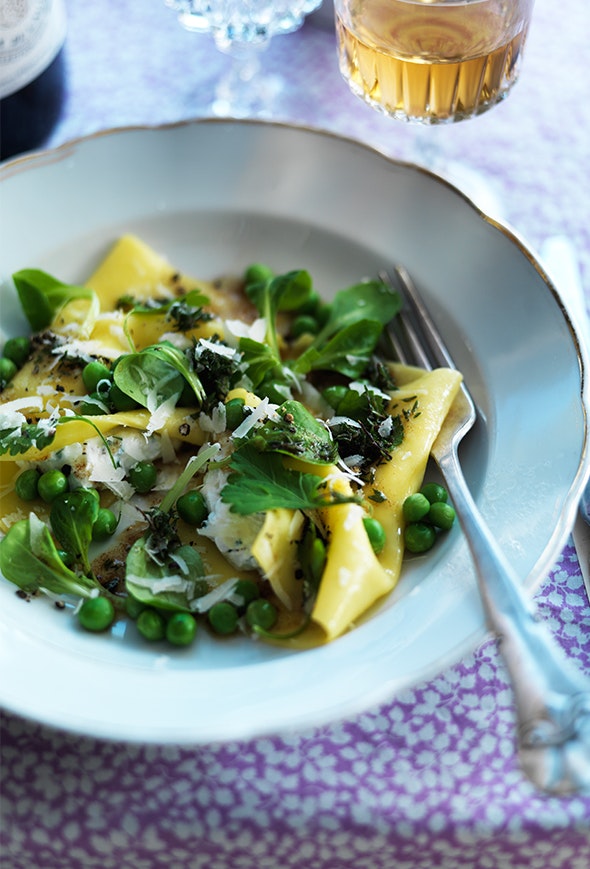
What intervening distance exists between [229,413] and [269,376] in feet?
0.79

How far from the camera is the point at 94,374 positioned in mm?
2299

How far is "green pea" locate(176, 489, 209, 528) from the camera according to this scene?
2.09 m

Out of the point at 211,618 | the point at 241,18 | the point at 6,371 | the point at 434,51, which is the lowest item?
the point at 211,618

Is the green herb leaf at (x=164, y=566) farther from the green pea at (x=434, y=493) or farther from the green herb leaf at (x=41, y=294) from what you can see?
the green herb leaf at (x=41, y=294)

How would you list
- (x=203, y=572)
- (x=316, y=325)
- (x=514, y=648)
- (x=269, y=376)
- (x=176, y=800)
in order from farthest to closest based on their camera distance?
(x=316, y=325), (x=269, y=376), (x=203, y=572), (x=176, y=800), (x=514, y=648)

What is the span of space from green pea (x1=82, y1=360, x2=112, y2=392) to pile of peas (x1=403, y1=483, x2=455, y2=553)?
0.83 meters

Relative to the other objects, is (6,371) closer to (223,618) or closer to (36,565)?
(36,565)

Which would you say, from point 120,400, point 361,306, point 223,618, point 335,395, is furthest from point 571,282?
point 223,618

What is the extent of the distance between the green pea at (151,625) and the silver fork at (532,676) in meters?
0.67

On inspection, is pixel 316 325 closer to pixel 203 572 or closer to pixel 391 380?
pixel 391 380

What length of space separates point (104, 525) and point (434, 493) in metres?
0.77

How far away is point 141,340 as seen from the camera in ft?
8.11

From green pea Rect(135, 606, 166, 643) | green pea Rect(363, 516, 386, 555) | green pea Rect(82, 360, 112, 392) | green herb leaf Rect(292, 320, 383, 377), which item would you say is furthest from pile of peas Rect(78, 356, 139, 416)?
green pea Rect(363, 516, 386, 555)

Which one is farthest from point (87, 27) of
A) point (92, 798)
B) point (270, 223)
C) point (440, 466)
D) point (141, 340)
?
point (92, 798)
